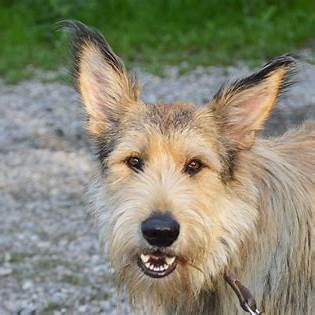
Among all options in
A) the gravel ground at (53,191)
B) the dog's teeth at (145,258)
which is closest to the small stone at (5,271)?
the gravel ground at (53,191)

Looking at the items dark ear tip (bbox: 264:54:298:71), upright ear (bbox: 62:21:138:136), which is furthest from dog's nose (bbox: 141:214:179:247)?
dark ear tip (bbox: 264:54:298:71)

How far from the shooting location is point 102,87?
5.93 meters

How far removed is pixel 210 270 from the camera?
5461 millimetres

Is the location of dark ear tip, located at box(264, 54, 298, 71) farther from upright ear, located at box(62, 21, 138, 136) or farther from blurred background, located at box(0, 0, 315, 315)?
upright ear, located at box(62, 21, 138, 136)

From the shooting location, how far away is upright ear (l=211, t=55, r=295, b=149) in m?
5.63

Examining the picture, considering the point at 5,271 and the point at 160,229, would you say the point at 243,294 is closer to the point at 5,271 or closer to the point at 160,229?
Answer: the point at 160,229

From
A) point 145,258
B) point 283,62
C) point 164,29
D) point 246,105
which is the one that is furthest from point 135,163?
point 164,29

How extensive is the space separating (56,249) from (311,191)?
382 cm

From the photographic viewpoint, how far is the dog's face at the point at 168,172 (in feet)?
17.2

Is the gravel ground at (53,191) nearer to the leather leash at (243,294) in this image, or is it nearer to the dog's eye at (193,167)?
the dog's eye at (193,167)

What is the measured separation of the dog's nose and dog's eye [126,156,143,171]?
463 mm

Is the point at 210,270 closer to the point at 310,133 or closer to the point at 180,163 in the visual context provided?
the point at 180,163

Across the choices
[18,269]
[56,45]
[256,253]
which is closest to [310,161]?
[256,253]

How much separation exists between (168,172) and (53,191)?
5.67 meters
